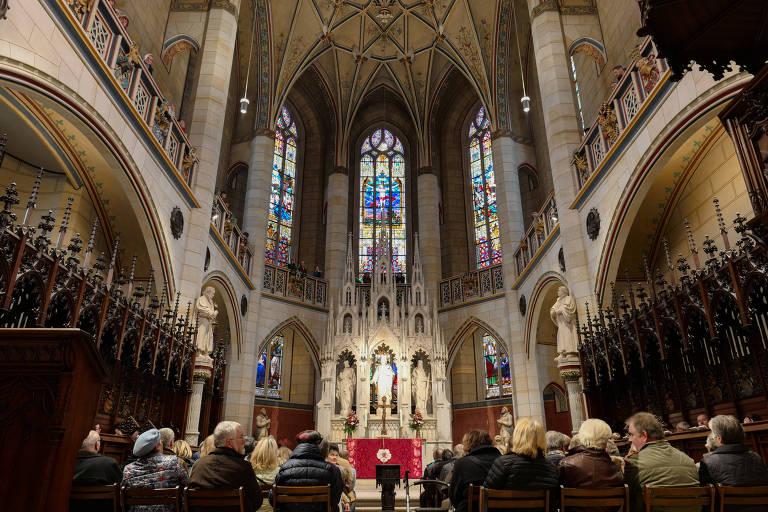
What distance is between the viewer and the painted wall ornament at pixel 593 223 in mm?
10174

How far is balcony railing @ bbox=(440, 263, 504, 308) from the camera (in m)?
17.5

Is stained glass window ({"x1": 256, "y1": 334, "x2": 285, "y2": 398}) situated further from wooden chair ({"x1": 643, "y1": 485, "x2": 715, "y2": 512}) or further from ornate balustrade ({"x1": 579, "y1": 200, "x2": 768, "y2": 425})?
wooden chair ({"x1": 643, "y1": 485, "x2": 715, "y2": 512})

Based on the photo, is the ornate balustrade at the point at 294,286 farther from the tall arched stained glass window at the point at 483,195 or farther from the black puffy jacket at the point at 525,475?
the black puffy jacket at the point at 525,475

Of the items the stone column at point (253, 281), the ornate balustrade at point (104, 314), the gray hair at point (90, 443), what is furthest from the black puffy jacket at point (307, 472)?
the stone column at point (253, 281)

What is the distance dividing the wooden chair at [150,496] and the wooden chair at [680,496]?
273cm

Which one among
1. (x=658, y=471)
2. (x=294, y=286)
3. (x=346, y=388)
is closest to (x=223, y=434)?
(x=658, y=471)

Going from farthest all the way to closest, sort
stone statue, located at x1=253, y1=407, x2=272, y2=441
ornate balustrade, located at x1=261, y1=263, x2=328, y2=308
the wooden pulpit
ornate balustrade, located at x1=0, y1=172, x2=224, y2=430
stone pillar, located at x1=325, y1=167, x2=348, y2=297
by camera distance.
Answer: stone pillar, located at x1=325, y1=167, x2=348, y2=297 < ornate balustrade, located at x1=261, y1=263, x2=328, y2=308 < stone statue, located at x1=253, y1=407, x2=272, y2=441 < ornate balustrade, located at x1=0, y1=172, x2=224, y2=430 < the wooden pulpit

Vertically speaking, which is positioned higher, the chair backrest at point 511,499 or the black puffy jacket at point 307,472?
the black puffy jacket at point 307,472

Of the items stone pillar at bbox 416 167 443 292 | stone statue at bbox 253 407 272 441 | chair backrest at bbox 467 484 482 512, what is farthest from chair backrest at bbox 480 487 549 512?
stone pillar at bbox 416 167 443 292

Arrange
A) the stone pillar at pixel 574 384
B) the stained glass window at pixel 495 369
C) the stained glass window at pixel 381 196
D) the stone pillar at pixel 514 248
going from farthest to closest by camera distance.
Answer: the stained glass window at pixel 381 196 → the stained glass window at pixel 495 369 → the stone pillar at pixel 514 248 → the stone pillar at pixel 574 384

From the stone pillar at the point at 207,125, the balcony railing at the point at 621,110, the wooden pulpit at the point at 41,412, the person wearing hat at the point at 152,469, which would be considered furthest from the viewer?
the stone pillar at the point at 207,125

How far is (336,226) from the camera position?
19.4 metres

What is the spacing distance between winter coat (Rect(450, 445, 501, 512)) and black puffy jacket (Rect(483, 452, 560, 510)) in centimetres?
51

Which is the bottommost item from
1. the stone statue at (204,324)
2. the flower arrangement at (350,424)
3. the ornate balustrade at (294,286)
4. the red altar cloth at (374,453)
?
the red altar cloth at (374,453)
